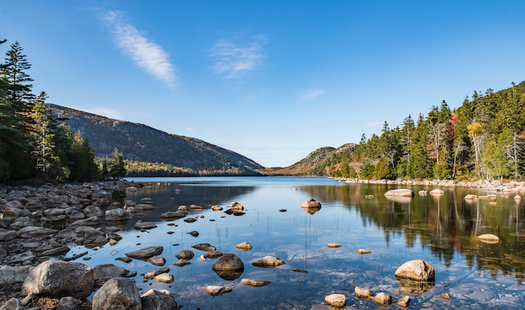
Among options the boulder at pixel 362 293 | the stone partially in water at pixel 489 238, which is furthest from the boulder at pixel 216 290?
the stone partially in water at pixel 489 238

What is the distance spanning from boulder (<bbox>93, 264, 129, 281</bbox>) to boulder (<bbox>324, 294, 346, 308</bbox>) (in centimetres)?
814

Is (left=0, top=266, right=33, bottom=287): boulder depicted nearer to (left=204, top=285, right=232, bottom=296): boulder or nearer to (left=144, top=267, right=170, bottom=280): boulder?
(left=144, top=267, right=170, bottom=280): boulder

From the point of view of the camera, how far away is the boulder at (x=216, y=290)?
10.0 m

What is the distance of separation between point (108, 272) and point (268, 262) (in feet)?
22.5

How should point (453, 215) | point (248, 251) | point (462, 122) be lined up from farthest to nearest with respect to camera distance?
point (462, 122) < point (453, 215) < point (248, 251)

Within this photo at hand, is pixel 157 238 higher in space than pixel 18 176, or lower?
lower

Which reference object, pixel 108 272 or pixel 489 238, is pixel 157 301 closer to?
pixel 108 272

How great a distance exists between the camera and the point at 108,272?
37.5ft

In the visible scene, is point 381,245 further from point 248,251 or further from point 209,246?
point 209,246

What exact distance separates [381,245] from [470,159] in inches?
3074

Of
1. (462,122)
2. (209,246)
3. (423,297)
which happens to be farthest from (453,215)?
(462,122)

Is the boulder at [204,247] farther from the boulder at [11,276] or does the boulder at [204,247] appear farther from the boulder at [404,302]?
the boulder at [404,302]

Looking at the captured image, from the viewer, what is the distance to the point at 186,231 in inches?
830

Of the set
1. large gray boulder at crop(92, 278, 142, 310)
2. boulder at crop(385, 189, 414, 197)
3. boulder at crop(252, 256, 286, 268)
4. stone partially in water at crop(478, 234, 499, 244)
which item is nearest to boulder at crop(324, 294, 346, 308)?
boulder at crop(252, 256, 286, 268)
